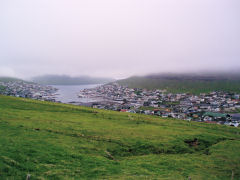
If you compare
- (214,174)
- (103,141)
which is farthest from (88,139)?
(214,174)

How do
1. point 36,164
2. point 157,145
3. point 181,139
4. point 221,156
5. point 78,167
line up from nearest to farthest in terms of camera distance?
point 36,164, point 78,167, point 221,156, point 157,145, point 181,139

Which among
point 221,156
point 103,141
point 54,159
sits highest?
point 54,159

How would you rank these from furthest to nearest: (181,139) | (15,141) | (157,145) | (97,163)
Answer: (181,139) < (157,145) < (15,141) < (97,163)

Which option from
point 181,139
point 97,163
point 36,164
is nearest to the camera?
point 36,164

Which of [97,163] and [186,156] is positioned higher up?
[97,163]

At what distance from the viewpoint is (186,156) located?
24.4 m

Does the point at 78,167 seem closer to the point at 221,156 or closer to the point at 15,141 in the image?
the point at 15,141

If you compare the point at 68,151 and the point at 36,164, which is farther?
the point at 68,151

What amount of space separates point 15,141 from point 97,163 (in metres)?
9.69

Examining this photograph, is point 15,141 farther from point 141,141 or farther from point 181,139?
point 181,139

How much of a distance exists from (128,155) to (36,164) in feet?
41.4

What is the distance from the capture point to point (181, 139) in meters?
31.6

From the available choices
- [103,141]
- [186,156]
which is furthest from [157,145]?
[103,141]

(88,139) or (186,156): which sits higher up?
(88,139)
